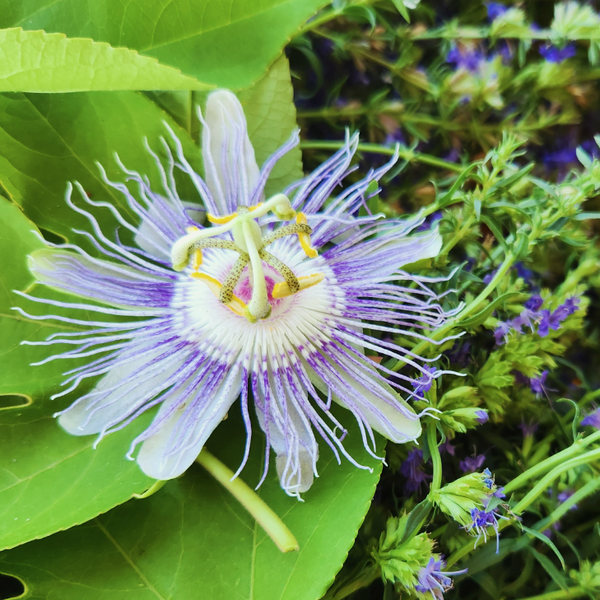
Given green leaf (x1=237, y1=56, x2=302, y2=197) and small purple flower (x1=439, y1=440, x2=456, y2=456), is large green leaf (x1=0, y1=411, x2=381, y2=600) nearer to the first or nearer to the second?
small purple flower (x1=439, y1=440, x2=456, y2=456)

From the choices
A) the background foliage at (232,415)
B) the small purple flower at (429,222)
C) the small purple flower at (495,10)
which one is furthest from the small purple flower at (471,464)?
the small purple flower at (495,10)

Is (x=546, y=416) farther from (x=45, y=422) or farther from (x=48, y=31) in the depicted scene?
(x=48, y=31)

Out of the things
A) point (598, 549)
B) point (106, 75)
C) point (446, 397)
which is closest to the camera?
point (106, 75)

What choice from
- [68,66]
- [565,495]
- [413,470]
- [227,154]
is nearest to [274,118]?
[227,154]

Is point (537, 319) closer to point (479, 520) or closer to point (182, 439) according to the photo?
point (479, 520)

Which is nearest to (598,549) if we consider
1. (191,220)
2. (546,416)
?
(546,416)

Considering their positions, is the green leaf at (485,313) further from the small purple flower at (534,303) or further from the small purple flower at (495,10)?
the small purple flower at (495,10)
